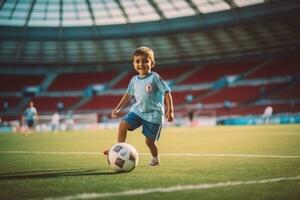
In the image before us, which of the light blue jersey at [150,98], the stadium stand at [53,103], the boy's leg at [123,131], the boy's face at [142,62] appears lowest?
the stadium stand at [53,103]

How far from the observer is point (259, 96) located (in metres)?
46.9

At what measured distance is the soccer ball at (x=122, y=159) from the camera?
6.55 m

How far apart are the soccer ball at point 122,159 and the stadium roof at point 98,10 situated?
37011 mm

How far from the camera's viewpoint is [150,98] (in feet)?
24.1

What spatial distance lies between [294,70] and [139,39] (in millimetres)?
17485

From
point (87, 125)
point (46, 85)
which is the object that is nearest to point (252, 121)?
point (87, 125)

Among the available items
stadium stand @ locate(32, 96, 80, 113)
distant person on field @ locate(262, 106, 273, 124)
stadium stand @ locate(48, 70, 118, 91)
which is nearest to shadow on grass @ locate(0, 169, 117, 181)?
distant person on field @ locate(262, 106, 273, 124)

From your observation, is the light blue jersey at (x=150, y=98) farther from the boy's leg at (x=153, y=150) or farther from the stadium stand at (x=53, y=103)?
the stadium stand at (x=53, y=103)

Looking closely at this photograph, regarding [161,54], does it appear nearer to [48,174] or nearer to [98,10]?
[98,10]

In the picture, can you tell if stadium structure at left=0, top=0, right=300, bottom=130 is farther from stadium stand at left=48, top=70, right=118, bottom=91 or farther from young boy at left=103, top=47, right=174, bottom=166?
young boy at left=103, top=47, right=174, bottom=166

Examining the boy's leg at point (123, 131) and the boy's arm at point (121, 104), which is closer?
the boy's leg at point (123, 131)

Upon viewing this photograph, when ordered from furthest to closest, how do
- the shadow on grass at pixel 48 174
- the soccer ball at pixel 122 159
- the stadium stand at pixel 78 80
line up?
the stadium stand at pixel 78 80
the soccer ball at pixel 122 159
the shadow on grass at pixel 48 174

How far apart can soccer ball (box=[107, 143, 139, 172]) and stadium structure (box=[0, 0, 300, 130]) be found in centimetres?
3646

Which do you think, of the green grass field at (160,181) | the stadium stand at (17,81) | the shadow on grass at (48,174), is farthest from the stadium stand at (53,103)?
the shadow on grass at (48,174)
